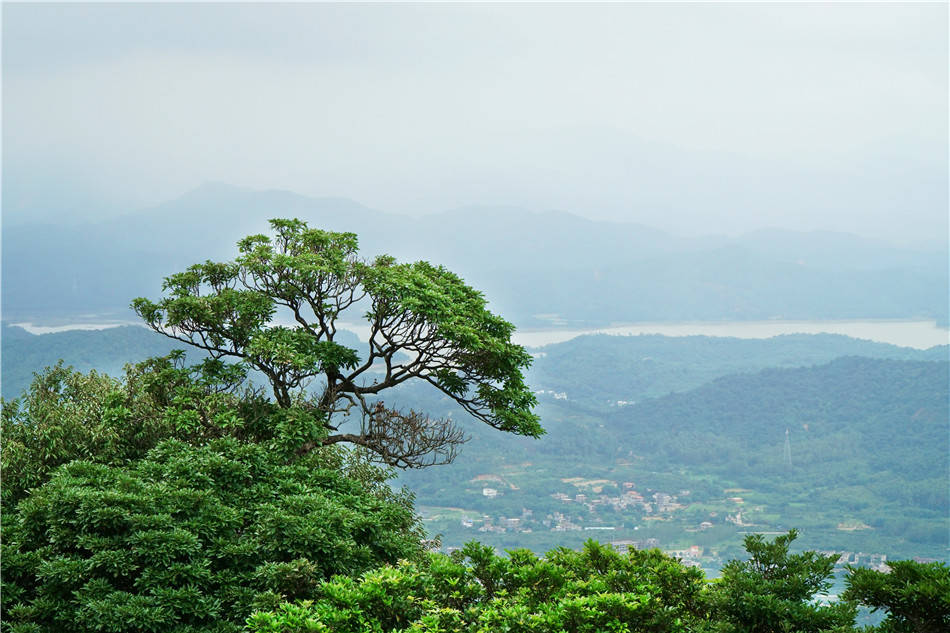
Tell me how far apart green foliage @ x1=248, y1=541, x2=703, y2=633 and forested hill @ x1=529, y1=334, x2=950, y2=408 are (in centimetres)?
9824

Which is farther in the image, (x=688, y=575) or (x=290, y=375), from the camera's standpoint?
(x=290, y=375)

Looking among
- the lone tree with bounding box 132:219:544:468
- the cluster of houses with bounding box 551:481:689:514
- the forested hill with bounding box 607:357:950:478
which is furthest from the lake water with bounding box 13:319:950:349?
the lone tree with bounding box 132:219:544:468

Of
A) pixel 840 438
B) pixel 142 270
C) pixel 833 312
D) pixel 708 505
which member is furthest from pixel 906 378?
pixel 142 270

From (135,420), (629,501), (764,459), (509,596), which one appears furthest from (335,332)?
(764,459)

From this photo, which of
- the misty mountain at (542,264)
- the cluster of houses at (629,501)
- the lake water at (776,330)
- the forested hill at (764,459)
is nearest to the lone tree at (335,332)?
the forested hill at (764,459)

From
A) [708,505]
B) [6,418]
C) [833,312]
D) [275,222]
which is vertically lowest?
[708,505]

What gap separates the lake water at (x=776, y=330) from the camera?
12712cm

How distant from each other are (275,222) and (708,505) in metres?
67.1

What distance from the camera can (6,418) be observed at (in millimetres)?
7379

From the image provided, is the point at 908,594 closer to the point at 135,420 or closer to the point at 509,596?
the point at 509,596

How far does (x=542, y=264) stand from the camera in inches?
7082

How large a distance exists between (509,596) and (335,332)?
303cm

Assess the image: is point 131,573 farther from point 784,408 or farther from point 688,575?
point 784,408

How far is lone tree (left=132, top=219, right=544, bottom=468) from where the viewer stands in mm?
6746
